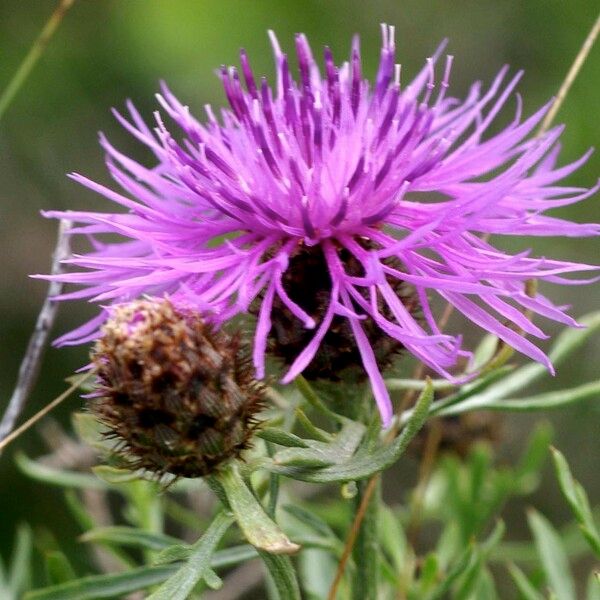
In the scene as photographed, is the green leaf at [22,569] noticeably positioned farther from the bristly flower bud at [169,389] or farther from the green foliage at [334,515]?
the bristly flower bud at [169,389]

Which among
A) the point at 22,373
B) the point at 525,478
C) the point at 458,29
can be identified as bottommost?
the point at 22,373

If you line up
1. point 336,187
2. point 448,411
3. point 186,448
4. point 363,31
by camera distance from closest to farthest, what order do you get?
point 186,448
point 336,187
point 448,411
point 363,31

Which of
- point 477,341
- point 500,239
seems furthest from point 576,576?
point 500,239

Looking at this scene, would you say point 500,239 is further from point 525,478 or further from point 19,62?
point 19,62

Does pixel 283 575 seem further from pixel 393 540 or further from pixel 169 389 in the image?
pixel 393 540

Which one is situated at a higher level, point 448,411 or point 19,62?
point 19,62

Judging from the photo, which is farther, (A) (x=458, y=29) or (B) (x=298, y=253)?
(A) (x=458, y=29)

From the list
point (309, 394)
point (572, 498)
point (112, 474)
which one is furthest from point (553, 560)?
point (112, 474)
